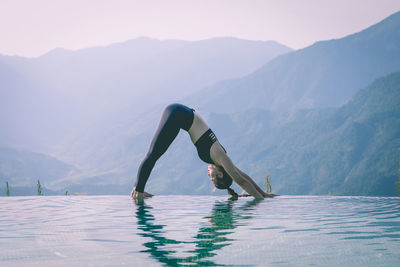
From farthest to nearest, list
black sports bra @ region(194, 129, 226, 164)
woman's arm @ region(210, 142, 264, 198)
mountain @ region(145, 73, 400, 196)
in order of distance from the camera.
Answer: mountain @ region(145, 73, 400, 196) → black sports bra @ region(194, 129, 226, 164) → woman's arm @ region(210, 142, 264, 198)

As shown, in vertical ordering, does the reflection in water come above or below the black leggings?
below

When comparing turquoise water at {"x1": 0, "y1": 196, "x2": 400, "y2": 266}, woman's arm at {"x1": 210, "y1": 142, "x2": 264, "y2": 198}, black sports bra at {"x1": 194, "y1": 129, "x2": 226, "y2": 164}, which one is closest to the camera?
turquoise water at {"x1": 0, "y1": 196, "x2": 400, "y2": 266}

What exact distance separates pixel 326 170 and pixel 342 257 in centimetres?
16903

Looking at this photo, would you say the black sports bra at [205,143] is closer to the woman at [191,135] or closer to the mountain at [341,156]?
the woman at [191,135]

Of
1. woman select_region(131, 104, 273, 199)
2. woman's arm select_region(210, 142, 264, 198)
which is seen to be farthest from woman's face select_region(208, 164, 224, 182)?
woman's arm select_region(210, 142, 264, 198)

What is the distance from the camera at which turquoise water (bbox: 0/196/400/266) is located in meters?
2.99

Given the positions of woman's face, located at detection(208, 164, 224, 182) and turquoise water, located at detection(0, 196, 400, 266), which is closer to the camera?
turquoise water, located at detection(0, 196, 400, 266)

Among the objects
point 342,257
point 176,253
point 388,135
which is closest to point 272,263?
point 342,257

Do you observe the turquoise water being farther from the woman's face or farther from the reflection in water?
the woman's face

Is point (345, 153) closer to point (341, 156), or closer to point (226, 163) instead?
point (341, 156)

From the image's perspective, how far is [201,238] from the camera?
379 cm

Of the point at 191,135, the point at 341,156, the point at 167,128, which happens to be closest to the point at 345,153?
the point at 341,156

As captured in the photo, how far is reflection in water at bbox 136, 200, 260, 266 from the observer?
301 cm

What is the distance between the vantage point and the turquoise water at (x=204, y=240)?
299 cm
